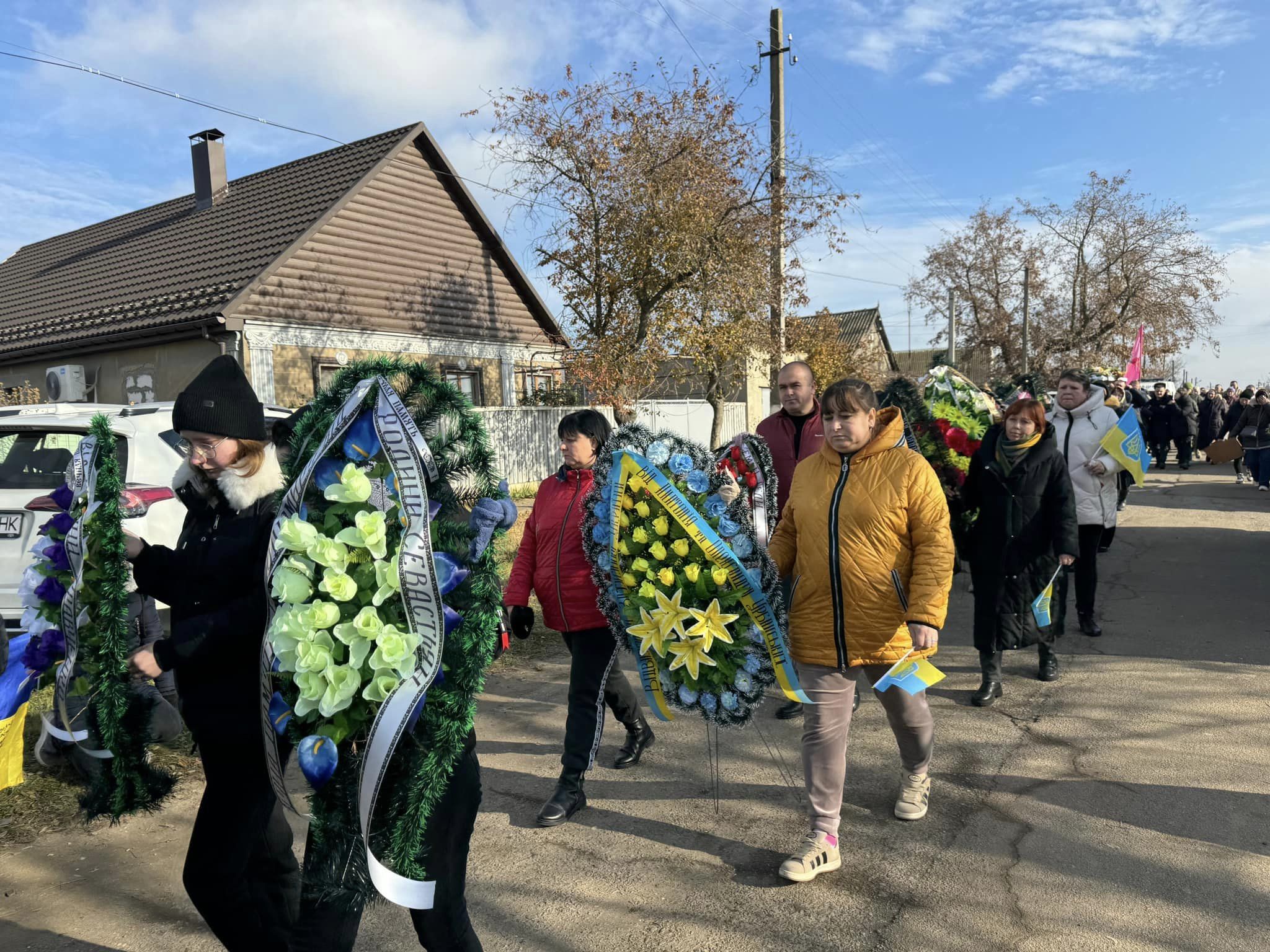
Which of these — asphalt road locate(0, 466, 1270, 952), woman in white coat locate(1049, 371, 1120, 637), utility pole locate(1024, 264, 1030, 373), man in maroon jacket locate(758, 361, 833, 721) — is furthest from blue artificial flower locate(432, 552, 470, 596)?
utility pole locate(1024, 264, 1030, 373)

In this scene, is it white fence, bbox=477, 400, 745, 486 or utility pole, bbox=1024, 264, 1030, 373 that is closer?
white fence, bbox=477, 400, 745, 486

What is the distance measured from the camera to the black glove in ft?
13.5

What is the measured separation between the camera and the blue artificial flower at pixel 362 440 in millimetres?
2412

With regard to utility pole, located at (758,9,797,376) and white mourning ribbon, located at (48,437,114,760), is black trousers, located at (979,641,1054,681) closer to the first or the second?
white mourning ribbon, located at (48,437,114,760)

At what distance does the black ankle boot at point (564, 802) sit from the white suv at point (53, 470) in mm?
3370

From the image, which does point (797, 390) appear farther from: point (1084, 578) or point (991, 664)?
point (1084, 578)

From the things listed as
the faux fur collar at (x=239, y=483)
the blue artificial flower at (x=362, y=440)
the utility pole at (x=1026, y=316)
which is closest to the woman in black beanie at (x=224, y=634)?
the faux fur collar at (x=239, y=483)

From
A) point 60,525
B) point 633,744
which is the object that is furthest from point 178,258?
point 60,525

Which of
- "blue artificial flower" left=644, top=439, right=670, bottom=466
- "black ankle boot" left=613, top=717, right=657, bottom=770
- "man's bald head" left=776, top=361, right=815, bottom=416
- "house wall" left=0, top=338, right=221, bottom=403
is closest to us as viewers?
"blue artificial flower" left=644, top=439, right=670, bottom=466

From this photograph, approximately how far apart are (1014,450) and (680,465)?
8.48 feet

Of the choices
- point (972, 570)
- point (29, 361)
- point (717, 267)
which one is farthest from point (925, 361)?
point (972, 570)

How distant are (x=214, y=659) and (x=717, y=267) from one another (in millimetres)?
14751

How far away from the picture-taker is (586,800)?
4.14 m

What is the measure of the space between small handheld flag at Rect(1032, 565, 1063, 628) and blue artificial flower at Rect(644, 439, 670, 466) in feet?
9.58
